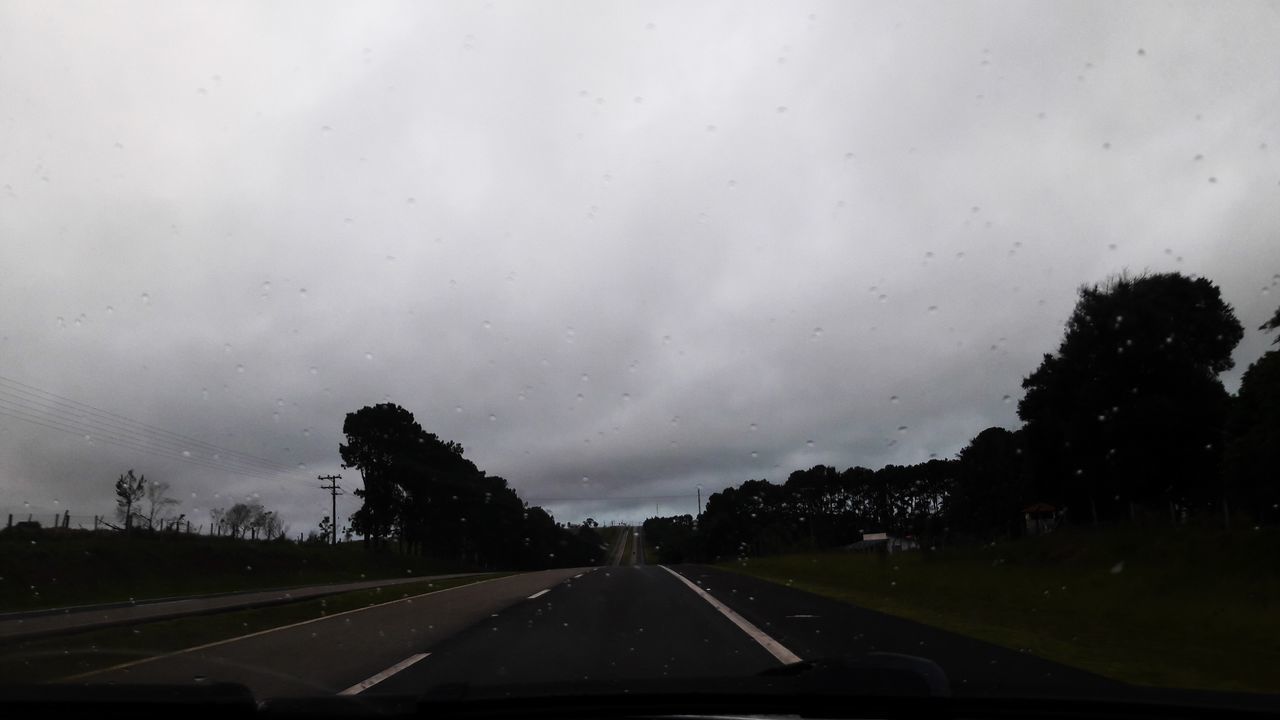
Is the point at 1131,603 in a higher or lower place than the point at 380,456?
lower

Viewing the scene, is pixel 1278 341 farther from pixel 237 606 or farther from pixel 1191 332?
pixel 237 606

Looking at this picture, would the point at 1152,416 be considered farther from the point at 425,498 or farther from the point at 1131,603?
the point at 425,498

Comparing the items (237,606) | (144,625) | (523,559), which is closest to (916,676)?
(144,625)

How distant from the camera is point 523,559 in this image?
11344 cm

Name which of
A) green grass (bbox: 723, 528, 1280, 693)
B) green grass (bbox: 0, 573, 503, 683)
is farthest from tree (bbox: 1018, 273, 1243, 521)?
green grass (bbox: 0, 573, 503, 683)

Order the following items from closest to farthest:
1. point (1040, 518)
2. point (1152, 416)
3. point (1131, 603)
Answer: point (1131, 603), point (1152, 416), point (1040, 518)

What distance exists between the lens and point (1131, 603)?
1670 cm

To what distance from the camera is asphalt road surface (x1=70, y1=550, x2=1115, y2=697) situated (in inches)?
332

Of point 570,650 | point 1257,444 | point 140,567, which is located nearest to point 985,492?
point 1257,444

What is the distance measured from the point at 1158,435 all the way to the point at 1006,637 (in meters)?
23.9

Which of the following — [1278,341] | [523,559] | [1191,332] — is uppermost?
[1191,332]

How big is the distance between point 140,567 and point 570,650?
40926 millimetres

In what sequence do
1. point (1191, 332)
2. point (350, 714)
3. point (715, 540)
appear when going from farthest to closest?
point (715, 540), point (1191, 332), point (350, 714)

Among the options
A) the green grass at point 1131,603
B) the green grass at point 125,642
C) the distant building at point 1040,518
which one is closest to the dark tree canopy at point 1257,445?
the green grass at point 1131,603
